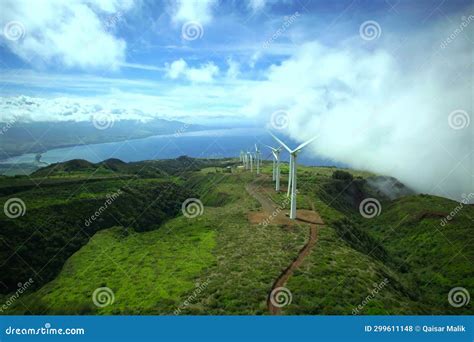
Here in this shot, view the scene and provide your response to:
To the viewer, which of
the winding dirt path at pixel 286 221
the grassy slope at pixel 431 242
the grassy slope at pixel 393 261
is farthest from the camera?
the grassy slope at pixel 431 242

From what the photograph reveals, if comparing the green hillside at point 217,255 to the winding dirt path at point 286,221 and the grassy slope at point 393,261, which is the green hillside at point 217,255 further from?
the winding dirt path at point 286,221

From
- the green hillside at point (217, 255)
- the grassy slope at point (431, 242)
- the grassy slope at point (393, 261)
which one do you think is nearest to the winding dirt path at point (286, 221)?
the green hillside at point (217, 255)

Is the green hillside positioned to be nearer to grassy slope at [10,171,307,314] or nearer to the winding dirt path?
grassy slope at [10,171,307,314]

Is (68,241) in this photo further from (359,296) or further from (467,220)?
(467,220)

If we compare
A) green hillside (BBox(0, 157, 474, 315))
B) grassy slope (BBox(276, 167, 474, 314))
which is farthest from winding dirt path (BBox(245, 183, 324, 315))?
grassy slope (BBox(276, 167, 474, 314))

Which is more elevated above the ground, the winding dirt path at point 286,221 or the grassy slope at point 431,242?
the winding dirt path at point 286,221
